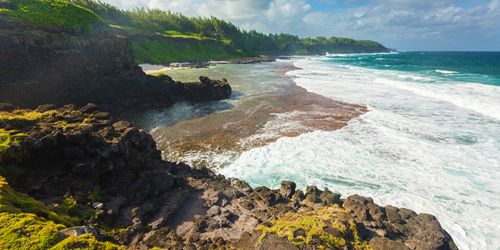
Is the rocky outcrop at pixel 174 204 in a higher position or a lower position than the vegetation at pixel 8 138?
lower

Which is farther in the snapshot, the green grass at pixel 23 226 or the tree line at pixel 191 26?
the tree line at pixel 191 26

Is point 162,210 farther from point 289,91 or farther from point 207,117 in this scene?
point 289,91

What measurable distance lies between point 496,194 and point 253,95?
28.3 meters

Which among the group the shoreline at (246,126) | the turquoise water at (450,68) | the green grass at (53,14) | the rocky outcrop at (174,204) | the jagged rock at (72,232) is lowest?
the shoreline at (246,126)

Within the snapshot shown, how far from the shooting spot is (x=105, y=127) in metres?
14.6

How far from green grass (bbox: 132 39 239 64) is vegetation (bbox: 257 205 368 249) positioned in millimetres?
78292

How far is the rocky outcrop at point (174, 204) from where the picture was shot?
28.5 feet

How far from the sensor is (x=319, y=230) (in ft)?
27.6

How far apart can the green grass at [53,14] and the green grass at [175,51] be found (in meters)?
49.8

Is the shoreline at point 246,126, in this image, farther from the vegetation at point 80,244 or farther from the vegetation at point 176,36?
the vegetation at point 176,36

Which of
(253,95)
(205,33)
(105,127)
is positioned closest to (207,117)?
(253,95)

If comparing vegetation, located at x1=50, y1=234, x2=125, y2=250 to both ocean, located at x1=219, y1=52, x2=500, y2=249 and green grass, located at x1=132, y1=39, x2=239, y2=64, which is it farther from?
green grass, located at x1=132, y1=39, x2=239, y2=64

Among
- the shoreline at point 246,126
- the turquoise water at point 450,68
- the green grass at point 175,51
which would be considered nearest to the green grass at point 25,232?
the shoreline at point 246,126

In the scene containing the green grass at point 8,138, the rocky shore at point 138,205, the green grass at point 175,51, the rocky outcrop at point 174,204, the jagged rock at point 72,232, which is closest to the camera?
the jagged rock at point 72,232
